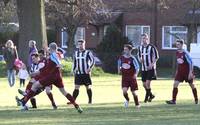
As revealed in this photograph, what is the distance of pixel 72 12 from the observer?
162 feet

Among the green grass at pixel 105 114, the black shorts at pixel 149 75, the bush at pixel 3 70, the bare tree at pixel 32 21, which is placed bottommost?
the bush at pixel 3 70

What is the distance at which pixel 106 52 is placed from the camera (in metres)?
49.2

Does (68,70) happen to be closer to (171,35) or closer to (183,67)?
(171,35)

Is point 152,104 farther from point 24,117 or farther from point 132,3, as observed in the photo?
point 132,3

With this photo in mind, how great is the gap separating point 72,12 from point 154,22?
7.63 meters

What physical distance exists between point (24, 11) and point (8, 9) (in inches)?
445

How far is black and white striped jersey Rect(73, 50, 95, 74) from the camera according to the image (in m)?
20.2

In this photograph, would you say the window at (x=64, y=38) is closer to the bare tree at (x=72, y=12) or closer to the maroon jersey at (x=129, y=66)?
the bare tree at (x=72, y=12)

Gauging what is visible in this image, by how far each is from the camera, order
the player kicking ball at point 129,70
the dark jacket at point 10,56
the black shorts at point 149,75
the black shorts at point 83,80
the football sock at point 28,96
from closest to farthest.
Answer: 1. the football sock at point 28,96
2. the player kicking ball at point 129,70
3. the black shorts at point 83,80
4. the black shorts at point 149,75
5. the dark jacket at point 10,56

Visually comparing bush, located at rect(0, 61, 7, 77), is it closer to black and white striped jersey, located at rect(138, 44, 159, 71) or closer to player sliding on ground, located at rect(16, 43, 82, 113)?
black and white striped jersey, located at rect(138, 44, 159, 71)

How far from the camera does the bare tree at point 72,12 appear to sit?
44609 mm

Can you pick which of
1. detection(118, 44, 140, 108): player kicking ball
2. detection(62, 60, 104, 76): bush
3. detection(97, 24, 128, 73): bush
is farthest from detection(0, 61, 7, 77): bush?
detection(118, 44, 140, 108): player kicking ball

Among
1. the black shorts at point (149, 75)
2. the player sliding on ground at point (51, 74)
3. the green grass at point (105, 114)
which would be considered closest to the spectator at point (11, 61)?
the green grass at point (105, 114)

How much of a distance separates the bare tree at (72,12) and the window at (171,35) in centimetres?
563
